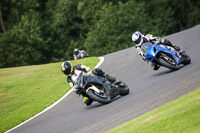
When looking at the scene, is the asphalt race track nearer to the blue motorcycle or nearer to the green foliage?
the blue motorcycle

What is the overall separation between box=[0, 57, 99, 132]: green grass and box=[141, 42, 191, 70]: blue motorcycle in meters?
3.87

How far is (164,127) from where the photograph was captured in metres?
7.02

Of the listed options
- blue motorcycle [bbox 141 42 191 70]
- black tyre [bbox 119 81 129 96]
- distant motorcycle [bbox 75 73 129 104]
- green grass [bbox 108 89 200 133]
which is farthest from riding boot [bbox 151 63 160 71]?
green grass [bbox 108 89 200 133]

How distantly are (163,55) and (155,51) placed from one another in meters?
0.28

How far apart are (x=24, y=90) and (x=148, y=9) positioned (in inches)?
1788

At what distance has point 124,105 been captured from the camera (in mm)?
10852

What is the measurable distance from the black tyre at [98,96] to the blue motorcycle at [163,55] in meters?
2.68

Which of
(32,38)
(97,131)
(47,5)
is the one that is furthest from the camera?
(47,5)

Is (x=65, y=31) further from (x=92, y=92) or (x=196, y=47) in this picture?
(x=92, y=92)

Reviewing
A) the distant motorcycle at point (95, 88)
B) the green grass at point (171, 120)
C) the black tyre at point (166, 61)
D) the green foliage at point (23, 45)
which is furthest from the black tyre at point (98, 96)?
the green foliage at point (23, 45)

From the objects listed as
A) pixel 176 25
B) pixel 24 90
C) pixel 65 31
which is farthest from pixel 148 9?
pixel 24 90

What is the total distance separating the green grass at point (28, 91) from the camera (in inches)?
573

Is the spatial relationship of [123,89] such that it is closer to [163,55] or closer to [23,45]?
[163,55]

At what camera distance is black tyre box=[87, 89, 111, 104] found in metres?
11.7
